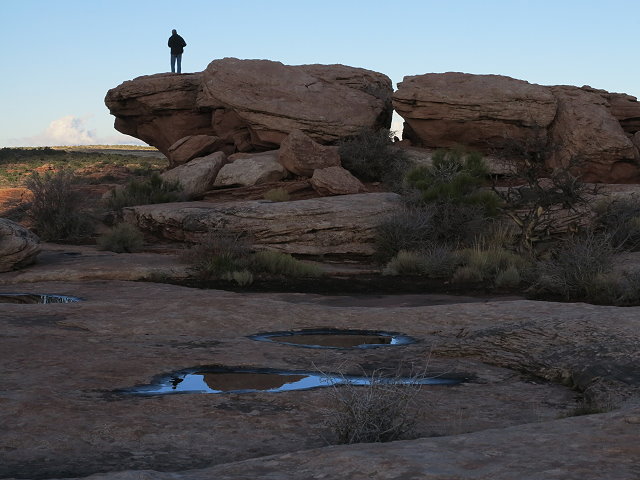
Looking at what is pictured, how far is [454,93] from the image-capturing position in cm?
2389

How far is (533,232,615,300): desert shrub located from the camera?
13.0 metres

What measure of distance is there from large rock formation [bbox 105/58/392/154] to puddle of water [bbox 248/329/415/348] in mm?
15760

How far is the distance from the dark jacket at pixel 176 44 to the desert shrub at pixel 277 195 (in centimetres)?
1136

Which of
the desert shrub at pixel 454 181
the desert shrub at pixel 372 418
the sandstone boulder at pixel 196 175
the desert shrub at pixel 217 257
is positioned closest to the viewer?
the desert shrub at pixel 372 418

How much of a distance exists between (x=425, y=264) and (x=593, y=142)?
10641 millimetres

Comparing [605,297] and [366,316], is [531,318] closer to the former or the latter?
[366,316]

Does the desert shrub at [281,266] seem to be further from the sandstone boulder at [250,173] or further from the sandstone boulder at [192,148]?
the sandstone boulder at [192,148]

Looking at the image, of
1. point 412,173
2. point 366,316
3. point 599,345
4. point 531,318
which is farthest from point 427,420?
point 412,173

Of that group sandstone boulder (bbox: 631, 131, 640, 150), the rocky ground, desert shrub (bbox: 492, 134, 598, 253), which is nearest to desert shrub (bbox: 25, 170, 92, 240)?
desert shrub (bbox: 492, 134, 598, 253)

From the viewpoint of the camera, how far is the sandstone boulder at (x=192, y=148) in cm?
2542

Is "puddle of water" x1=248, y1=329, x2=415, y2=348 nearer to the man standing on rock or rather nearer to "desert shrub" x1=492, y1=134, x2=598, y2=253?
"desert shrub" x1=492, y1=134, x2=598, y2=253

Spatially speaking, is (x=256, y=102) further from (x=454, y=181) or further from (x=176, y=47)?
(x=454, y=181)

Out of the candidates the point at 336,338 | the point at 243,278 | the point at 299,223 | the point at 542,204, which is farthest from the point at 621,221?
the point at 336,338

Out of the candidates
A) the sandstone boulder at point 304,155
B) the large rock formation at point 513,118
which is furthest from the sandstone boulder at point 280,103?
the sandstone boulder at point 304,155
